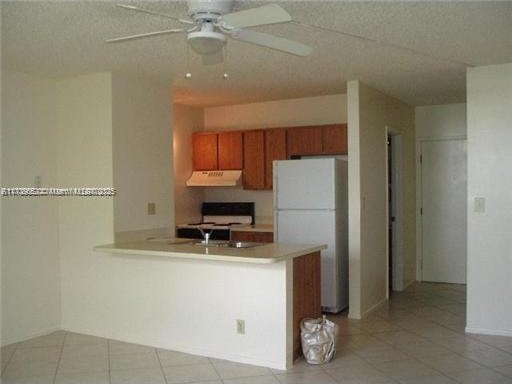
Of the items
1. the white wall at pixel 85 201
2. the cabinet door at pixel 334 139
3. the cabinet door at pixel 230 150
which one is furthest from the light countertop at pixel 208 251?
the cabinet door at pixel 230 150

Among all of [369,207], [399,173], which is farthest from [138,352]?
[399,173]

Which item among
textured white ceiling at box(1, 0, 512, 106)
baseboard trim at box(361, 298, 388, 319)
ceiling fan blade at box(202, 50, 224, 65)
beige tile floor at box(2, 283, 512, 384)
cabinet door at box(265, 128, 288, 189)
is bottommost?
beige tile floor at box(2, 283, 512, 384)

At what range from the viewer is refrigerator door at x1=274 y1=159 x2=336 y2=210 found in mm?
5320

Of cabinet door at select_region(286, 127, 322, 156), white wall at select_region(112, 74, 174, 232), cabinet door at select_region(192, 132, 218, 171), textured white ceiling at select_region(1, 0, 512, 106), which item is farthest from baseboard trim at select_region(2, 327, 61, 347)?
cabinet door at select_region(286, 127, 322, 156)

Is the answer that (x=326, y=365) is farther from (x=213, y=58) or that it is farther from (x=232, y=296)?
(x=213, y=58)

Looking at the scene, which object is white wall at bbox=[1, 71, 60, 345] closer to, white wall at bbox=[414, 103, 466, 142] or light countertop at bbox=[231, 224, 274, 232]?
light countertop at bbox=[231, 224, 274, 232]

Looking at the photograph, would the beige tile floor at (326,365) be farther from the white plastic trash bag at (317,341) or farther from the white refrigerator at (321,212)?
the white refrigerator at (321,212)

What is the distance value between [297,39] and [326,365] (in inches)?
92.6

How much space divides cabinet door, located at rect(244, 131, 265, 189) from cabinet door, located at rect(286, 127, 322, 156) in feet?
1.20

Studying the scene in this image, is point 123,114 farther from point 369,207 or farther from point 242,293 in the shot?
point 369,207

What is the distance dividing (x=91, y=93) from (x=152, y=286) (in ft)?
5.96

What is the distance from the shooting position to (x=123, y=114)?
4.77 metres

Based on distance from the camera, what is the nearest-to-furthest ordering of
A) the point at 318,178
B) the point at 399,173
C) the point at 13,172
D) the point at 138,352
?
the point at 138,352 < the point at 13,172 < the point at 318,178 < the point at 399,173

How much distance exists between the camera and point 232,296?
4.05 metres
